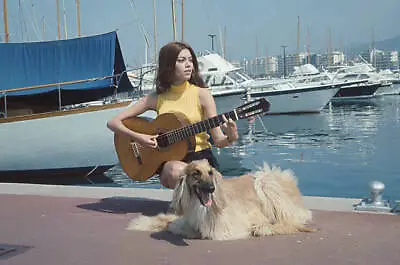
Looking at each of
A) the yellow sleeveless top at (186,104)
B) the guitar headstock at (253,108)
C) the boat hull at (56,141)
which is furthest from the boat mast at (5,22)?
the guitar headstock at (253,108)

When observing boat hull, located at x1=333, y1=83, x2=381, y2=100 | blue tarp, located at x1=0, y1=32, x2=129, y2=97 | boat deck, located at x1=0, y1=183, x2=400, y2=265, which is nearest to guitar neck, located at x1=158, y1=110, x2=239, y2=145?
boat deck, located at x1=0, y1=183, x2=400, y2=265

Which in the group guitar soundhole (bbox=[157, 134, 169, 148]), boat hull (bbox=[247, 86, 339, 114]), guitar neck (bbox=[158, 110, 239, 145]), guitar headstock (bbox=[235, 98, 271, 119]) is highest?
guitar headstock (bbox=[235, 98, 271, 119])

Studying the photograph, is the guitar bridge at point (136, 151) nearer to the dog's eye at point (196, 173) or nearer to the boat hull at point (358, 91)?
the dog's eye at point (196, 173)

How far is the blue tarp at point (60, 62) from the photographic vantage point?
11055 mm

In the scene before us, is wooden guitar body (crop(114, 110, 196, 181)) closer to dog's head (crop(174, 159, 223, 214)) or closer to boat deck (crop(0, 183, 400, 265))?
boat deck (crop(0, 183, 400, 265))

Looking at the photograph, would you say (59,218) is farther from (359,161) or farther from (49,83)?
(359,161)

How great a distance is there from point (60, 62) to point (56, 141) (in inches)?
73.8

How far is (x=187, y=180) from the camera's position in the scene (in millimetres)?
3641

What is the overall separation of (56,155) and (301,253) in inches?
330

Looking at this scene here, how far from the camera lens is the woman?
14.8 ft

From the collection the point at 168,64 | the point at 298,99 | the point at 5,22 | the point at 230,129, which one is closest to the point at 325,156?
the point at 5,22

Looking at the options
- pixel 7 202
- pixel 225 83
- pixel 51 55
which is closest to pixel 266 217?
pixel 7 202

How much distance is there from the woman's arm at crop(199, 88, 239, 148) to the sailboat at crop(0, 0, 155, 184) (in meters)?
6.30

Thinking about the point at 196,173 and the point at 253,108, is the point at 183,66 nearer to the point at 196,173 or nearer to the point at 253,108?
the point at 253,108
